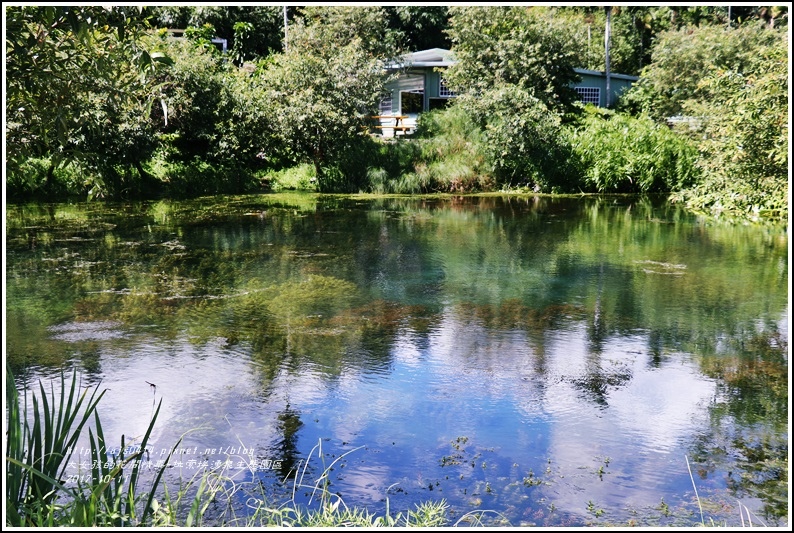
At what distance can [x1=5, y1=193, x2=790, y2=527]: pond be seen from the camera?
15.2 feet

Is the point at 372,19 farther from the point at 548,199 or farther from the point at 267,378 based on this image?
the point at 267,378

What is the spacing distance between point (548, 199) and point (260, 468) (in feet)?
52.9

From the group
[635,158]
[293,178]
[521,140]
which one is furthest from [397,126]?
[635,158]

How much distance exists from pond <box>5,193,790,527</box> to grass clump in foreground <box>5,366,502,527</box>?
0.13m

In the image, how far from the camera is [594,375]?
6.51 meters

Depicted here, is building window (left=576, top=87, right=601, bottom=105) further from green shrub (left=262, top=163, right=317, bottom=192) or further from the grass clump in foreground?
the grass clump in foreground

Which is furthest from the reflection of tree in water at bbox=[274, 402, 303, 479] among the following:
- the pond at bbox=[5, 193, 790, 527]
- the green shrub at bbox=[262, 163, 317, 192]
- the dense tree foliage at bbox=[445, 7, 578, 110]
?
the dense tree foliage at bbox=[445, 7, 578, 110]

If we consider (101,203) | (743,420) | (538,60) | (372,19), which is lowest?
(743,420)

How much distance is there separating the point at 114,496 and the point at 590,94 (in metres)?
29.7

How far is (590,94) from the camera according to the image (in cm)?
3055

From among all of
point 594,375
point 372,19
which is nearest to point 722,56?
point 372,19

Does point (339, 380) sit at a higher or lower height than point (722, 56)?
lower

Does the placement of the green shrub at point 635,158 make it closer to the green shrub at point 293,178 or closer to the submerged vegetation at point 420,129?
the submerged vegetation at point 420,129

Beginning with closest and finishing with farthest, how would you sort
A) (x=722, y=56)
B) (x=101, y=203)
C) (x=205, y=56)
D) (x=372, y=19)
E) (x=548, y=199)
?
(x=101, y=203)
(x=548, y=199)
(x=205, y=56)
(x=722, y=56)
(x=372, y=19)
